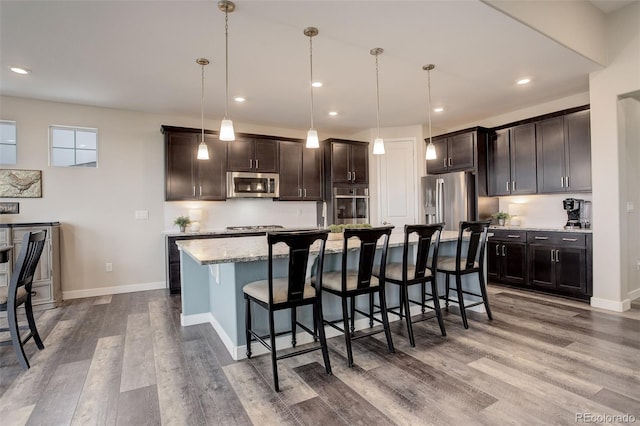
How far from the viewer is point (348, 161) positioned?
19.4 feet

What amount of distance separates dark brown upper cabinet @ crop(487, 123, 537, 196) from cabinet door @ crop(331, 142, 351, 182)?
226 cm

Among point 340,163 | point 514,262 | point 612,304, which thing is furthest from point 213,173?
point 612,304

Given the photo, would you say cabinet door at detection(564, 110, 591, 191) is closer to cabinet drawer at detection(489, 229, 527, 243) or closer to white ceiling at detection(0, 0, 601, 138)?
white ceiling at detection(0, 0, 601, 138)

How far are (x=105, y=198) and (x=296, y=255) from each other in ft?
12.8

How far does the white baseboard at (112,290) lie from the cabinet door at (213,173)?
57.3 inches

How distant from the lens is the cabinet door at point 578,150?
4.11 meters

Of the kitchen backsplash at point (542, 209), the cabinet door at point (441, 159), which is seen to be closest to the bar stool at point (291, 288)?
the cabinet door at point (441, 159)

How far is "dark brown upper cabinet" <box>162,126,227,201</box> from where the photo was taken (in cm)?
479

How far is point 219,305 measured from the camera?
118 inches

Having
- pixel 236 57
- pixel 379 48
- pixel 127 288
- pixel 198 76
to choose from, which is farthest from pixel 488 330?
pixel 127 288

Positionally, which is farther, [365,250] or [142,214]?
[142,214]

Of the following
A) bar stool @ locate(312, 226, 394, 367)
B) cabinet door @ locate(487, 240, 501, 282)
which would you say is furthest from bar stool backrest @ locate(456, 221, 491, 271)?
cabinet door @ locate(487, 240, 501, 282)

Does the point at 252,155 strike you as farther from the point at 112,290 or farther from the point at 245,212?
the point at 112,290

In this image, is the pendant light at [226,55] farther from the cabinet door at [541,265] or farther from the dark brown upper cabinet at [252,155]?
the cabinet door at [541,265]
